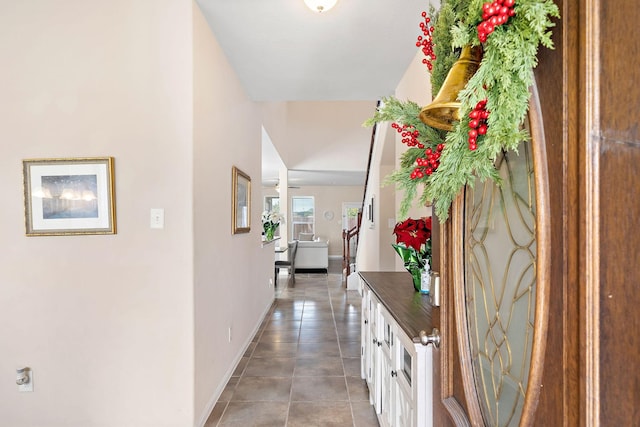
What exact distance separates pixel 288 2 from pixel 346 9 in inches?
14.0

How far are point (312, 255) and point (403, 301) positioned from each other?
20.5 feet

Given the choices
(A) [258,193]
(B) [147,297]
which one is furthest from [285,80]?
(B) [147,297]

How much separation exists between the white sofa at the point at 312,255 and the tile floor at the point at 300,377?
10.6 feet

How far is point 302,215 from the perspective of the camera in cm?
1183

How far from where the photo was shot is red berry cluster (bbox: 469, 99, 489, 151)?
57cm

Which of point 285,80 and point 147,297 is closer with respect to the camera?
point 147,297

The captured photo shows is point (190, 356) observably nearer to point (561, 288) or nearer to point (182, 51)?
point (182, 51)

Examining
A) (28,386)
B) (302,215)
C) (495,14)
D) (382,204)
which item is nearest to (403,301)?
(495,14)

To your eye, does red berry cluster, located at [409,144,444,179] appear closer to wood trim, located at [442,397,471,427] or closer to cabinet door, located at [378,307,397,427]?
wood trim, located at [442,397,471,427]

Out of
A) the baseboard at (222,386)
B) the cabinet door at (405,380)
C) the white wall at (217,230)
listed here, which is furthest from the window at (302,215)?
the cabinet door at (405,380)

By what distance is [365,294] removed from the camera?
93.0 inches

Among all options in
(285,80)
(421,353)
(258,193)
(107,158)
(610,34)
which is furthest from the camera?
(258,193)

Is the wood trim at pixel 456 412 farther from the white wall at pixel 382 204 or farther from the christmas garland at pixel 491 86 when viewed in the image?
the white wall at pixel 382 204

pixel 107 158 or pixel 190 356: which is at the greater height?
pixel 107 158
